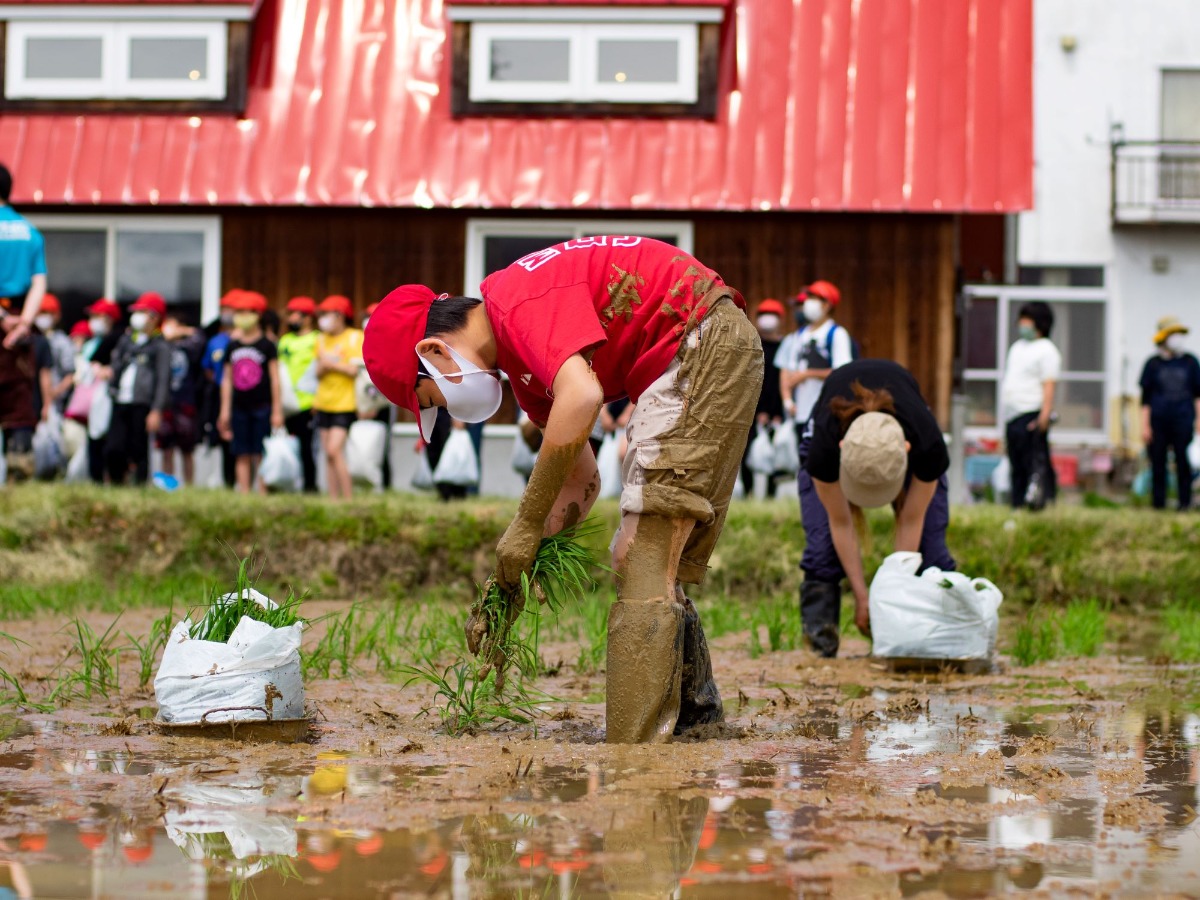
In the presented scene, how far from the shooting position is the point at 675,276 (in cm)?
464

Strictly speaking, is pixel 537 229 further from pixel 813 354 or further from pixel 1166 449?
pixel 1166 449

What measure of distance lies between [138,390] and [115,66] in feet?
14.6

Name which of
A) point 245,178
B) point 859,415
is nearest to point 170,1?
point 245,178

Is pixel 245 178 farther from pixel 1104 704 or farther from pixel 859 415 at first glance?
pixel 1104 704

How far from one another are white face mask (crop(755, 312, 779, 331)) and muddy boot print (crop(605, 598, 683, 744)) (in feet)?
30.1

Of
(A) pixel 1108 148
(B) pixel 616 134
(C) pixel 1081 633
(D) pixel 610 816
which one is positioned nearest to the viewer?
(D) pixel 610 816

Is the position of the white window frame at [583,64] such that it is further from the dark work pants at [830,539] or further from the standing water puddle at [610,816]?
the standing water puddle at [610,816]

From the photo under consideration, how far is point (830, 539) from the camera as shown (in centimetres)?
714

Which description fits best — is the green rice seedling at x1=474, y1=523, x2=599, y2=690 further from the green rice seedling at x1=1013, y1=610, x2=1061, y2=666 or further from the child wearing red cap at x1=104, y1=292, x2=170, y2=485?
the child wearing red cap at x1=104, y1=292, x2=170, y2=485

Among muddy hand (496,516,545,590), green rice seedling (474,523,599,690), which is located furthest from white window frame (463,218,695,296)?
muddy hand (496,516,545,590)

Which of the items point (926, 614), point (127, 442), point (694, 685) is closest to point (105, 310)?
point (127, 442)

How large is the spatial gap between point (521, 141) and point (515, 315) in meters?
11.1

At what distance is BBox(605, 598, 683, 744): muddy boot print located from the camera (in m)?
4.54

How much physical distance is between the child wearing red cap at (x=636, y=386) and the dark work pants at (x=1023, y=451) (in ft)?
27.2
